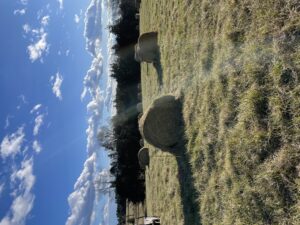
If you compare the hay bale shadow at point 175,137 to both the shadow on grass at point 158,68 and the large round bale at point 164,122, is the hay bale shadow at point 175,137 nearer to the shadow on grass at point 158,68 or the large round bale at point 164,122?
the large round bale at point 164,122

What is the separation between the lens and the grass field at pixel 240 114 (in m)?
4.19

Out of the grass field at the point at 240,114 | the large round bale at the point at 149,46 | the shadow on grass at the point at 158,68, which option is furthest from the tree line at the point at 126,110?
the grass field at the point at 240,114

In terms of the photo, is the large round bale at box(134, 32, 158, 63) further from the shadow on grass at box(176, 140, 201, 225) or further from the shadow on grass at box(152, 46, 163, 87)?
the shadow on grass at box(176, 140, 201, 225)

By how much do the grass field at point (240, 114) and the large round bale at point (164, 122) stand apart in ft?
1.37

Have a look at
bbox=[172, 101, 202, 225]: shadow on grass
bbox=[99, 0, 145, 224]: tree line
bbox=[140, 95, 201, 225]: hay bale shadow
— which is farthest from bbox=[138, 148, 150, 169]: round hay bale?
bbox=[99, 0, 145, 224]: tree line

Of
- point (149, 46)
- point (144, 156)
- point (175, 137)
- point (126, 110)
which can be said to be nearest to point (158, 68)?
point (149, 46)

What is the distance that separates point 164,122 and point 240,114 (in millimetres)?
4251

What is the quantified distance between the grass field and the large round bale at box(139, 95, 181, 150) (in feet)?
1.37

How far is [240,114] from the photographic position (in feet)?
17.6

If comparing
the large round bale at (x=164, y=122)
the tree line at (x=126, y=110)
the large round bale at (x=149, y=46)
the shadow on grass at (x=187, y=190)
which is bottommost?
the shadow on grass at (x=187, y=190)

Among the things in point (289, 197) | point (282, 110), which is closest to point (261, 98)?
point (282, 110)

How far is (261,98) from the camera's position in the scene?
15.6ft

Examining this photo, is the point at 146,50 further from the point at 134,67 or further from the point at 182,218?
the point at 134,67

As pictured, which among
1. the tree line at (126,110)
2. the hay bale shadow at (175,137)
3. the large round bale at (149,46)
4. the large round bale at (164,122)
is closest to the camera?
the hay bale shadow at (175,137)
